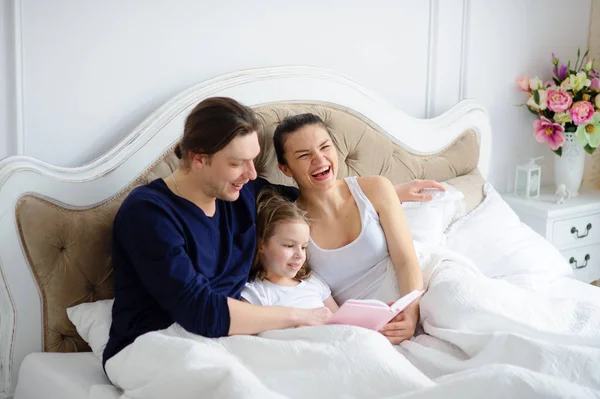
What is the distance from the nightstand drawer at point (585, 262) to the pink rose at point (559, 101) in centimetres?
58

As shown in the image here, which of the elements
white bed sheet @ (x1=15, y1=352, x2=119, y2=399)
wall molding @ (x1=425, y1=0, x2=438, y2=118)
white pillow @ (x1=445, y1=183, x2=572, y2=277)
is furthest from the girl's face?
wall molding @ (x1=425, y1=0, x2=438, y2=118)

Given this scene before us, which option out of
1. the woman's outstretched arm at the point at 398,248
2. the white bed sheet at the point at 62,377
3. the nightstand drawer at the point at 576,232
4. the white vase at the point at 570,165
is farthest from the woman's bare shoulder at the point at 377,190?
the white vase at the point at 570,165

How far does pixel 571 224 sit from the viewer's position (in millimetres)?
3242

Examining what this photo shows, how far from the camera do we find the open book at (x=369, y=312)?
193 centimetres

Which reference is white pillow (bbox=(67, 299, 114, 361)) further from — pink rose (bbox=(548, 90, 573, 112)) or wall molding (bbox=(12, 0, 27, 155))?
pink rose (bbox=(548, 90, 573, 112))

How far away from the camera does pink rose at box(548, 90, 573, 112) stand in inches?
126

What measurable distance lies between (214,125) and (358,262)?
2.03ft

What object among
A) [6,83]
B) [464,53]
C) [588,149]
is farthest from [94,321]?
[588,149]

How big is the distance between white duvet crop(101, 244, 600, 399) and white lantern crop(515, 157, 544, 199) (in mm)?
1239

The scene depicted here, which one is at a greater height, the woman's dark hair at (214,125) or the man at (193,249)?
the woman's dark hair at (214,125)

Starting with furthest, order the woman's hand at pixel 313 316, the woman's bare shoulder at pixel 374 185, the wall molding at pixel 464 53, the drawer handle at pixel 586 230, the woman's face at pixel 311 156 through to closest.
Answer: the drawer handle at pixel 586 230 → the wall molding at pixel 464 53 → the woman's bare shoulder at pixel 374 185 → the woman's face at pixel 311 156 → the woman's hand at pixel 313 316

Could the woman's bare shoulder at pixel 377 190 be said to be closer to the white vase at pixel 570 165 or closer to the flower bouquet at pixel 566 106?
the flower bouquet at pixel 566 106

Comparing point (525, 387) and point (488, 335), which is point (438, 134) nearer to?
point (488, 335)

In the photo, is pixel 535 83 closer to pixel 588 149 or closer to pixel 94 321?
pixel 588 149
